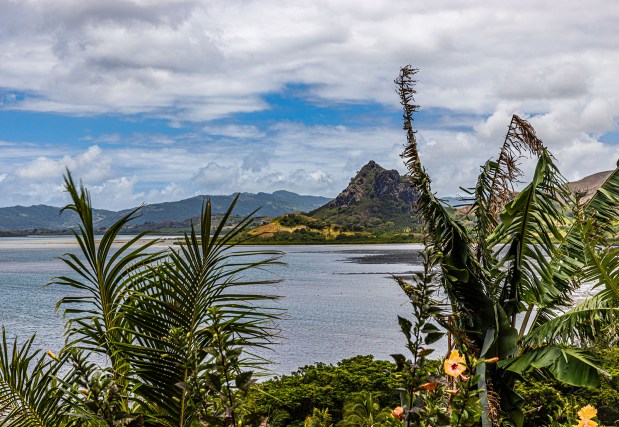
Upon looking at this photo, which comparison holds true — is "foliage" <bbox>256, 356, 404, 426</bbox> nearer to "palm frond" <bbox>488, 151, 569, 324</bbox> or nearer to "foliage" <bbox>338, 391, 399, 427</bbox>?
"palm frond" <bbox>488, 151, 569, 324</bbox>

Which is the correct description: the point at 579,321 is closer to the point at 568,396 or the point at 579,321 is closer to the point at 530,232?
the point at 530,232

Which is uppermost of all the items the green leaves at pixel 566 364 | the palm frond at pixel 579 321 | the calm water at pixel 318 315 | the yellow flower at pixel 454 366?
the yellow flower at pixel 454 366

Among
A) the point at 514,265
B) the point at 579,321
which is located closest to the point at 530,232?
the point at 514,265

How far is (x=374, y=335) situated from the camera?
103 ft

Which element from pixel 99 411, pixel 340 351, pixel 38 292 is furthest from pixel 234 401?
pixel 38 292

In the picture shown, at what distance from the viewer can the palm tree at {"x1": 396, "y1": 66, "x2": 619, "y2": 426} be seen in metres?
7.23

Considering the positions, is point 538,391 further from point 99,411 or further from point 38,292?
point 38,292

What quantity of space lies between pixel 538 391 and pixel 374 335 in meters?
20.3

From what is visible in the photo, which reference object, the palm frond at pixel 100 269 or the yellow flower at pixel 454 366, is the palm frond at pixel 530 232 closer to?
the palm frond at pixel 100 269

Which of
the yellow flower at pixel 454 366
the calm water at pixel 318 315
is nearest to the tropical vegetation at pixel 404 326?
the yellow flower at pixel 454 366

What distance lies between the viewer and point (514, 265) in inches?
314

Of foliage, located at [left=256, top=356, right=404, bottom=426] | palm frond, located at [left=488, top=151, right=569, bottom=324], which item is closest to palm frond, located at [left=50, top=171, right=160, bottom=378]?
palm frond, located at [left=488, top=151, right=569, bottom=324]

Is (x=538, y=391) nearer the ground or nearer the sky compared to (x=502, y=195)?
nearer the ground

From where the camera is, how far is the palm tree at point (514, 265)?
7230 millimetres
